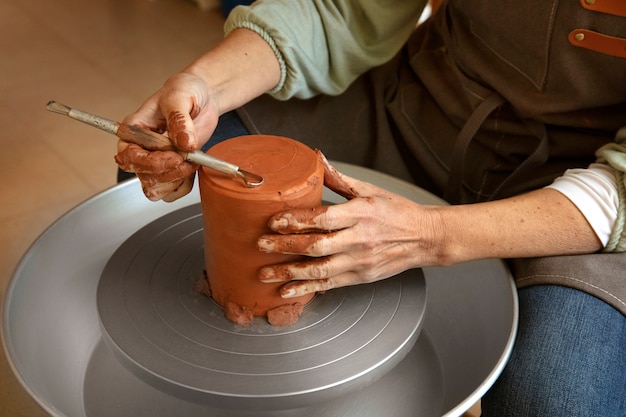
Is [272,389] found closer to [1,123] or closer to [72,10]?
[1,123]

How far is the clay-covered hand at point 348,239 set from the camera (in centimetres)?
92

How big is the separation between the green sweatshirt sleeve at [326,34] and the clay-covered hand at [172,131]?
21 centimetres

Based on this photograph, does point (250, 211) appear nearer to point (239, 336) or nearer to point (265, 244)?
point (265, 244)

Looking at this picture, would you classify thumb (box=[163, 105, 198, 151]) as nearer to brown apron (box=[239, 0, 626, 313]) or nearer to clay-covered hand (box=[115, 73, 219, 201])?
clay-covered hand (box=[115, 73, 219, 201])

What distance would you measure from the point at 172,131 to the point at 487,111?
2.02 feet

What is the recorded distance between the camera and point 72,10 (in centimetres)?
325

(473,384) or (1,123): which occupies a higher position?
(473,384)

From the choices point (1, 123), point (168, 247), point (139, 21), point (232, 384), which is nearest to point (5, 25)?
point (139, 21)

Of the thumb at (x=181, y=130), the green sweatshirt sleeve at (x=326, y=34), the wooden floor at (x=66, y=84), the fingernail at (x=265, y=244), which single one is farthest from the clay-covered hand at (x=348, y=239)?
the wooden floor at (x=66, y=84)

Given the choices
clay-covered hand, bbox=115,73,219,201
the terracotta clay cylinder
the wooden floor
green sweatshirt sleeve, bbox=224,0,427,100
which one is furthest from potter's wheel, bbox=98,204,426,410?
the wooden floor

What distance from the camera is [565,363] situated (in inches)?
39.0

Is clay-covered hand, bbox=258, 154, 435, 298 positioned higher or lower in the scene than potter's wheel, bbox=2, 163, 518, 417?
higher

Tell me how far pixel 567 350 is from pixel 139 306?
2.01 feet

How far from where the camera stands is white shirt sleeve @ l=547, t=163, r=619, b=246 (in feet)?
3.52
